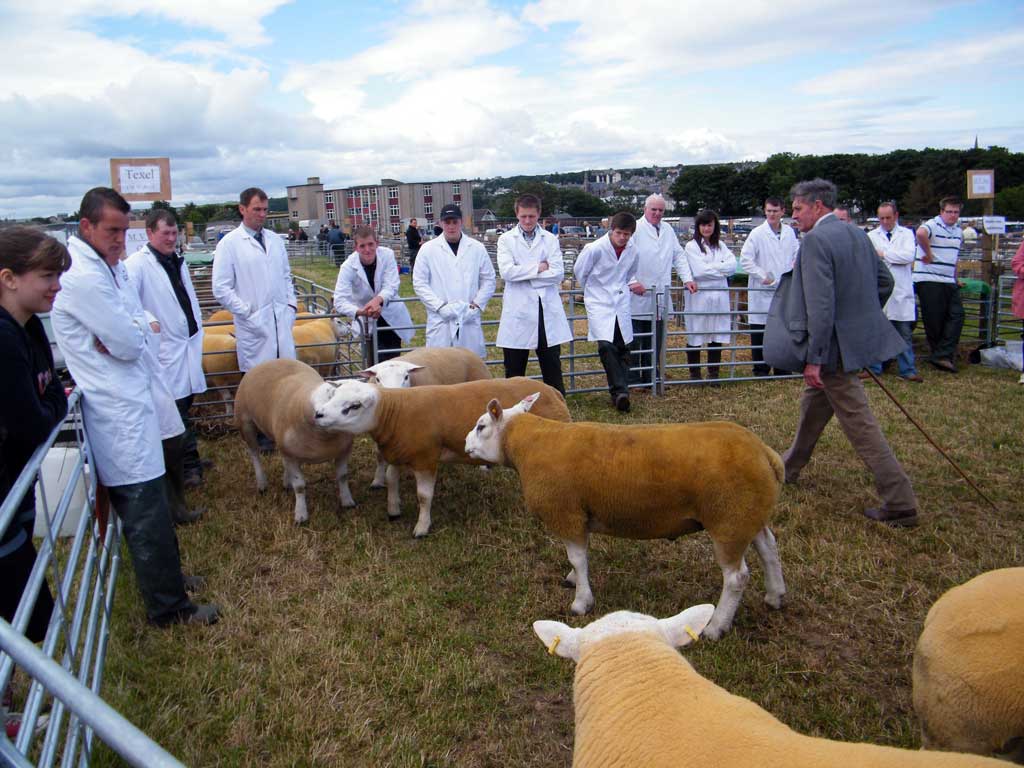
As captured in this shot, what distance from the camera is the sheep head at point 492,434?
4172 mm

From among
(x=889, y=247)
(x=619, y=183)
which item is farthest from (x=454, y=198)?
(x=889, y=247)

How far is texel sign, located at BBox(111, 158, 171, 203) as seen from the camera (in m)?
8.22

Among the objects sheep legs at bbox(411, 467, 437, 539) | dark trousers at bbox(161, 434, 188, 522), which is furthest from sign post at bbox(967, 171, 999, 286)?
dark trousers at bbox(161, 434, 188, 522)

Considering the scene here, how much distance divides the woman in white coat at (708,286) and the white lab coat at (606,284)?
1.64 m

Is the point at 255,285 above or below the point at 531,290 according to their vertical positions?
above

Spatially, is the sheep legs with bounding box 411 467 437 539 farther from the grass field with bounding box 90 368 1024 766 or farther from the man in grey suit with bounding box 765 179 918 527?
the man in grey suit with bounding box 765 179 918 527

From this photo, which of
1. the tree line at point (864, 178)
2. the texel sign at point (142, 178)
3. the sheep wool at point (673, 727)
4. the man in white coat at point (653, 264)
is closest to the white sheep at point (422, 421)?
the sheep wool at point (673, 727)

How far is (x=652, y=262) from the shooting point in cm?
863

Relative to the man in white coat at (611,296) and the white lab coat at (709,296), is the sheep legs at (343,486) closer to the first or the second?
the man in white coat at (611,296)

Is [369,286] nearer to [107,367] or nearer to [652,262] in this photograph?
[652,262]

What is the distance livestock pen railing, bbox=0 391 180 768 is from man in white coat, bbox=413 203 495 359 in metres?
3.25

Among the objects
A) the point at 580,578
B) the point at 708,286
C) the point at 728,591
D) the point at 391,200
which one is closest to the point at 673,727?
the point at 728,591

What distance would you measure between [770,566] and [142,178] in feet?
26.1

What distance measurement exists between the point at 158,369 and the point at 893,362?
30.3 feet
